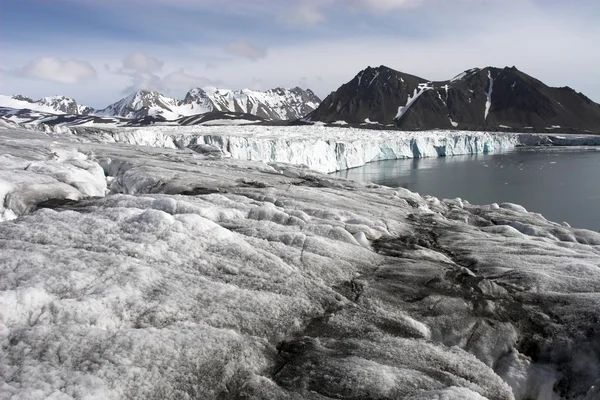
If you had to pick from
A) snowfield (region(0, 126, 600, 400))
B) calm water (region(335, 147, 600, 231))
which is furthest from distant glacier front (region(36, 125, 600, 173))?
snowfield (region(0, 126, 600, 400))

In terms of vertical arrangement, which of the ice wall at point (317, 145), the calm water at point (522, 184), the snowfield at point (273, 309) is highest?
the ice wall at point (317, 145)

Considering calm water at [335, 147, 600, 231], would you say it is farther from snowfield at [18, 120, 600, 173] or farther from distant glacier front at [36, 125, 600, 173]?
snowfield at [18, 120, 600, 173]

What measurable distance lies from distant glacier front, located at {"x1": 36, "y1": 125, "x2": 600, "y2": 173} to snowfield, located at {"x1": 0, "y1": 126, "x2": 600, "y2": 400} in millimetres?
31008

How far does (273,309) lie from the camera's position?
8016 millimetres

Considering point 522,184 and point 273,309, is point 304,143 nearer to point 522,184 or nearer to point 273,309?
point 522,184

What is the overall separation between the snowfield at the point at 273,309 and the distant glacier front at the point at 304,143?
31.0m

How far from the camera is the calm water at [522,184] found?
3588cm

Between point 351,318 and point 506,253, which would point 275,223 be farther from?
point 506,253

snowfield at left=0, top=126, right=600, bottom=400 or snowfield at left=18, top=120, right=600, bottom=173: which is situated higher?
snowfield at left=18, top=120, right=600, bottom=173

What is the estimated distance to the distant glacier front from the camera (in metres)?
56.1

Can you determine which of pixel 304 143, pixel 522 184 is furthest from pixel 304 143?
pixel 522 184

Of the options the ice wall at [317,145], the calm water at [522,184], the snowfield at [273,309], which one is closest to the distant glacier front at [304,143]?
the ice wall at [317,145]

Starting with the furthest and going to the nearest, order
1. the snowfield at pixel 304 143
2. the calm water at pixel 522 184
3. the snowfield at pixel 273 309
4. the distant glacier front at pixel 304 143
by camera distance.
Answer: the snowfield at pixel 304 143, the distant glacier front at pixel 304 143, the calm water at pixel 522 184, the snowfield at pixel 273 309

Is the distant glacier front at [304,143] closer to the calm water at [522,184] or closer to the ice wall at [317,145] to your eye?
the ice wall at [317,145]
